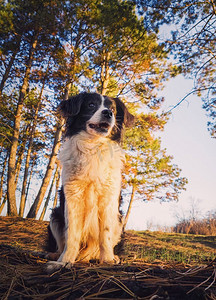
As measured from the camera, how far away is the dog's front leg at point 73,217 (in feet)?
7.22

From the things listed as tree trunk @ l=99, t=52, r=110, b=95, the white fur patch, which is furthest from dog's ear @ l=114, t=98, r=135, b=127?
tree trunk @ l=99, t=52, r=110, b=95

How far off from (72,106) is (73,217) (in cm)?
158

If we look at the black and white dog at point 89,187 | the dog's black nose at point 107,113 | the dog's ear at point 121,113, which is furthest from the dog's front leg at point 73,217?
the dog's ear at point 121,113

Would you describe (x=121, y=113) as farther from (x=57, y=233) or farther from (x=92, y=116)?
(x=57, y=233)

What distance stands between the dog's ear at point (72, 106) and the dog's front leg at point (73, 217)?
1149 mm

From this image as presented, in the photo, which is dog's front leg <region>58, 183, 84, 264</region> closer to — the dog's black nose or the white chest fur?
the white chest fur

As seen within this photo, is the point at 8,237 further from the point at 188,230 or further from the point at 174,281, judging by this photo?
the point at 188,230

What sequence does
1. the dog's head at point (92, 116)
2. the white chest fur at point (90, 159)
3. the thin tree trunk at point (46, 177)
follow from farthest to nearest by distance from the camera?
1. the thin tree trunk at point (46, 177)
2. the dog's head at point (92, 116)
3. the white chest fur at point (90, 159)

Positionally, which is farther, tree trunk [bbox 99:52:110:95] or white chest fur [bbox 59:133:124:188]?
tree trunk [bbox 99:52:110:95]

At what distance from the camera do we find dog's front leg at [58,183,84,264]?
2199mm

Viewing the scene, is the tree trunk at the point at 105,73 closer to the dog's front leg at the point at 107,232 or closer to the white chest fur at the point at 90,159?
the white chest fur at the point at 90,159

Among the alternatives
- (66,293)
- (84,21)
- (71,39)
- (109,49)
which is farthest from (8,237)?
(84,21)

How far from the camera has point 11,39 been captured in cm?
1109

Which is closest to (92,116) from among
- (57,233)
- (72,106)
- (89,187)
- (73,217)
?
(72,106)
